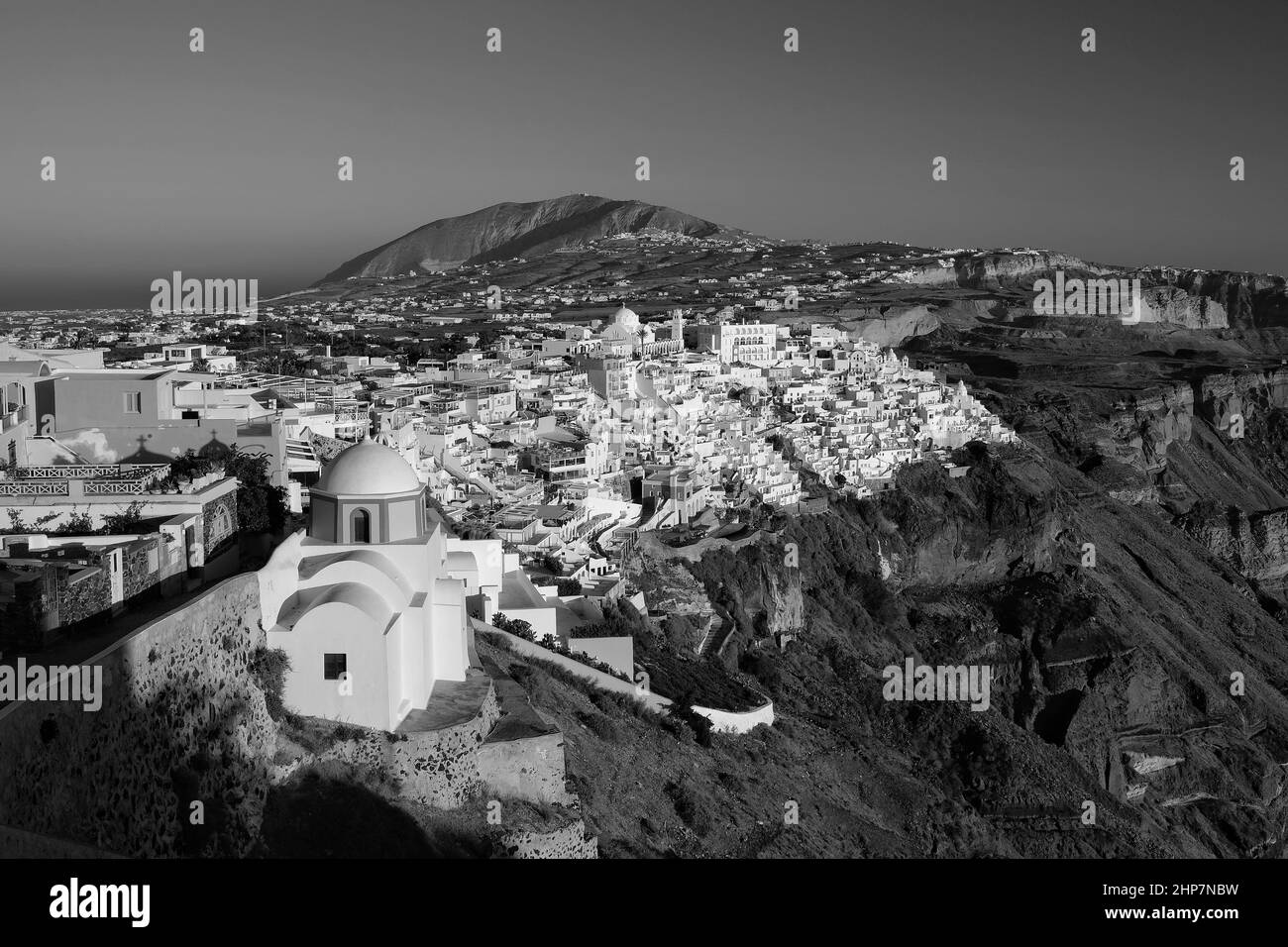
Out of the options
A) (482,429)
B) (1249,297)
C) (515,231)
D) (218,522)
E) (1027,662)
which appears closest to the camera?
(218,522)

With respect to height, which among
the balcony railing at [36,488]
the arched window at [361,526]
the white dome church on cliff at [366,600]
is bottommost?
the white dome church on cliff at [366,600]

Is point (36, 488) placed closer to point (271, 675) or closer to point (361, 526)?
point (361, 526)

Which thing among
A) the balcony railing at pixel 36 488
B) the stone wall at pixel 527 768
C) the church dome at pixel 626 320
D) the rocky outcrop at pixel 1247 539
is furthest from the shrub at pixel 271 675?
the church dome at pixel 626 320

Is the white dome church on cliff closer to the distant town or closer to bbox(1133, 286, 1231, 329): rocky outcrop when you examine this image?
the distant town

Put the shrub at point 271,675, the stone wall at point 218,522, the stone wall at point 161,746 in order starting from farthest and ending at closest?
the stone wall at point 218,522 → the shrub at point 271,675 → the stone wall at point 161,746

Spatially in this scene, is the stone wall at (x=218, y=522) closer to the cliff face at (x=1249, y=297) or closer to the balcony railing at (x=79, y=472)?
the balcony railing at (x=79, y=472)

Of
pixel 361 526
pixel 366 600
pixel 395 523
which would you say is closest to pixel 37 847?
pixel 366 600

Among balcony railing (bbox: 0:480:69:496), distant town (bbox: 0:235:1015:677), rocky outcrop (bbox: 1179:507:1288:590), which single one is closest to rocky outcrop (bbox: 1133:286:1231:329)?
distant town (bbox: 0:235:1015:677)

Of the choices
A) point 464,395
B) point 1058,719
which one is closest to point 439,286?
point 464,395
